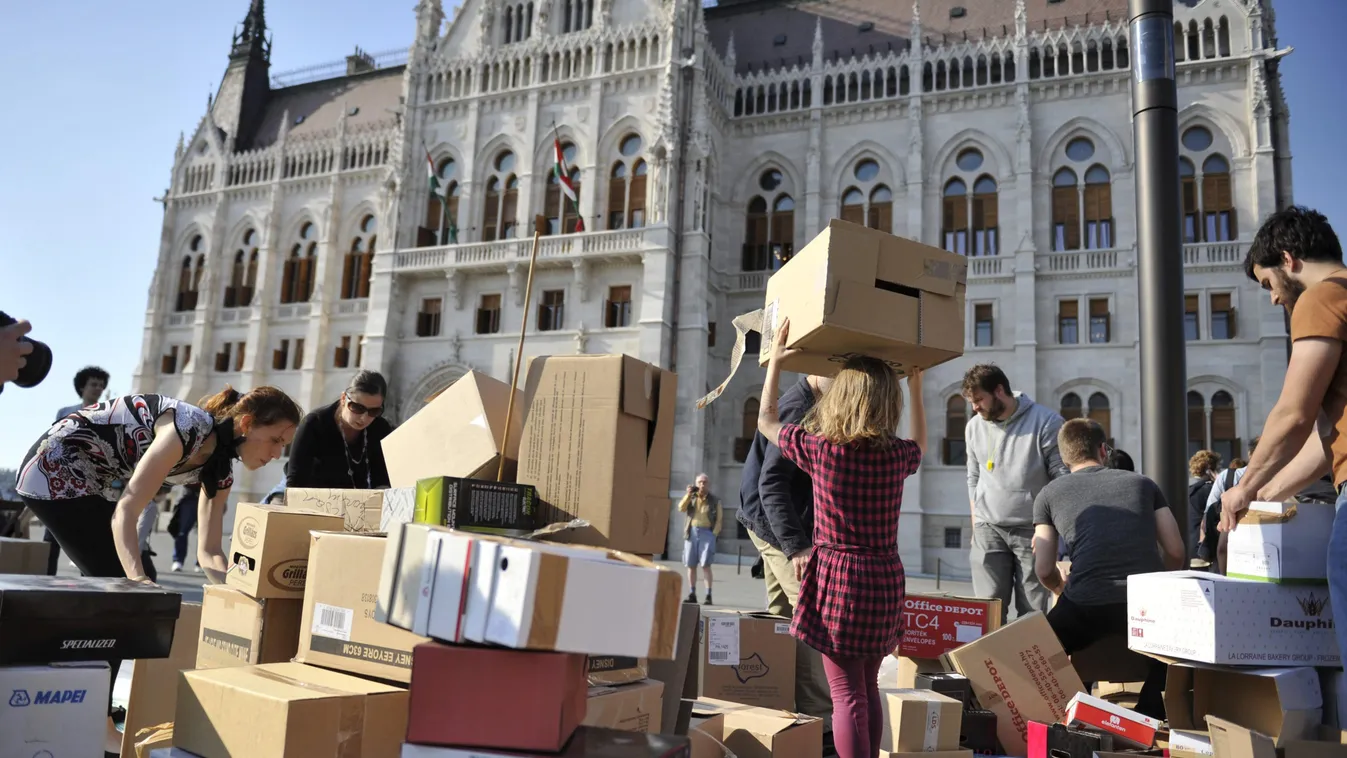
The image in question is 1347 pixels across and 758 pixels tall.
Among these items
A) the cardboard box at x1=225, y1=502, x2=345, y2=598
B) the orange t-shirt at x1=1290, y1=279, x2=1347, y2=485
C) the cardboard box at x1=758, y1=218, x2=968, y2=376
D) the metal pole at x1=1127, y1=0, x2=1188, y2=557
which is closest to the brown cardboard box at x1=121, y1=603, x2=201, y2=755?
the cardboard box at x1=225, y1=502, x2=345, y2=598

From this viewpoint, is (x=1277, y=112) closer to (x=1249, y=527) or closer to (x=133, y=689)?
(x=1249, y=527)

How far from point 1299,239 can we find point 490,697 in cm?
330

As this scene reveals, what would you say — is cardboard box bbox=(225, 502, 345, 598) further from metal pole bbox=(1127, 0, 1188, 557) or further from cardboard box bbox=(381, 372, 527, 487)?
metal pole bbox=(1127, 0, 1188, 557)

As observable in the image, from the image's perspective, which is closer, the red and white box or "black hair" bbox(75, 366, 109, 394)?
the red and white box

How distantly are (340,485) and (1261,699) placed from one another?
460 cm

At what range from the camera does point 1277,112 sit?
21.1 m

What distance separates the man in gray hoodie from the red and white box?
2009mm

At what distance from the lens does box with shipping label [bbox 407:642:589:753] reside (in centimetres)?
226

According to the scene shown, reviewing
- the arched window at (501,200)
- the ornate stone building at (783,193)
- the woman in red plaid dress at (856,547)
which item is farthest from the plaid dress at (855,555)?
the arched window at (501,200)

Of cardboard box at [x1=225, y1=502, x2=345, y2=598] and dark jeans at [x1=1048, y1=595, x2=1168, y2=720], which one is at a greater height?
cardboard box at [x1=225, y1=502, x2=345, y2=598]

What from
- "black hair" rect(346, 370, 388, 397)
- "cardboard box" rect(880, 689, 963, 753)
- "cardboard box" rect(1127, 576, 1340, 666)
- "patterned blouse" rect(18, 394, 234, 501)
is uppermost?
"black hair" rect(346, 370, 388, 397)

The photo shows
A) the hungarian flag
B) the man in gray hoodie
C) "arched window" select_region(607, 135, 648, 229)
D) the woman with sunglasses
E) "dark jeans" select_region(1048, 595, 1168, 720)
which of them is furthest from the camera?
"arched window" select_region(607, 135, 648, 229)

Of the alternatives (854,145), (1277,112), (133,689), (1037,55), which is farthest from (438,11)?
(133,689)

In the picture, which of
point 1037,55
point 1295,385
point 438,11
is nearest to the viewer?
point 1295,385
